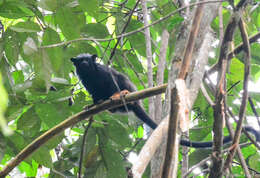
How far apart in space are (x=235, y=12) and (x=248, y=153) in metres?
1.69

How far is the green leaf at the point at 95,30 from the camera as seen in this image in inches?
114

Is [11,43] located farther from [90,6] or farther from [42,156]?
[42,156]

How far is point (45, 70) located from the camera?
5.47ft

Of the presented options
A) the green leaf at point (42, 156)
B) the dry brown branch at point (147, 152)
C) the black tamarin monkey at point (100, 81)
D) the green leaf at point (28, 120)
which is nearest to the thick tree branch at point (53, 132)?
the green leaf at point (42, 156)

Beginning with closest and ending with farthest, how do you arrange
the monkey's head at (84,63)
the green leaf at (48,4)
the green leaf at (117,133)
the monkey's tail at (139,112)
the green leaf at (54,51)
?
the green leaf at (54,51) → the green leaf at (48,4) → the green leaf at (117,133) → the monkey's tail at (139,112) → the monkey's head at (84,63)

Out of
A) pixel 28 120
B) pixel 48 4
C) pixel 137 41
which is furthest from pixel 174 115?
pixel 137 41

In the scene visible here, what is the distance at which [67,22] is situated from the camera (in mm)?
2311

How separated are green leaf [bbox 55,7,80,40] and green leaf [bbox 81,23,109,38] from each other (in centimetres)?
59

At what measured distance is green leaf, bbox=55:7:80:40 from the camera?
7.48 ft

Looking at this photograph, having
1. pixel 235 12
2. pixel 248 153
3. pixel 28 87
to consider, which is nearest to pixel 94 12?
pixel 28 87

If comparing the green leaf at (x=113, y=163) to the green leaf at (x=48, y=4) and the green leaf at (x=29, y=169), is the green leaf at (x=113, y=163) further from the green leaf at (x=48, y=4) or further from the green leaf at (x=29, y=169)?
the green leaf at (x=48, y=4)

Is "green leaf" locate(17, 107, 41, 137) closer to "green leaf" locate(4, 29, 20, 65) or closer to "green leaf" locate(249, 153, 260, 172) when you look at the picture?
"green leaf" locate(4, 29, 20, 65)

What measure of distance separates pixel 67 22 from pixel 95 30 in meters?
0.63

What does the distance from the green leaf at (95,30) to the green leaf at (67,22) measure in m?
0.59
